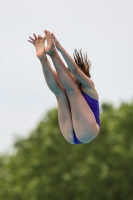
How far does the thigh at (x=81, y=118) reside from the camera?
493 inches

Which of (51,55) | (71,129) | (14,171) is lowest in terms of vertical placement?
(14,171)

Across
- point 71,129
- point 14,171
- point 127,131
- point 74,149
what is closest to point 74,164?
point 74,149

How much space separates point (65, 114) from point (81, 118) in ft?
1.22

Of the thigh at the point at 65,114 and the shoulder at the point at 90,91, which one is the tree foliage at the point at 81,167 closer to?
the thigh at the point at 65,114

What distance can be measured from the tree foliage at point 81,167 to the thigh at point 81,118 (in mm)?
27851

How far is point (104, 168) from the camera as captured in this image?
41406 mm

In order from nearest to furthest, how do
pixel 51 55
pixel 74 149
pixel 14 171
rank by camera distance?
1. pixel 51 55
2. pixel 74 149
3. pixel 14 171

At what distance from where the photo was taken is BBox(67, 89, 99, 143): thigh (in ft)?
41.1

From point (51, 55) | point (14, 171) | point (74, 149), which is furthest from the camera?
point (14, 171)

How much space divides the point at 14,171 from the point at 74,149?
23.1 ft

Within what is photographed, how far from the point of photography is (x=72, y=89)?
12.4 metres

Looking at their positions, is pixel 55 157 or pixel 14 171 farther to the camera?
pixel 14 171

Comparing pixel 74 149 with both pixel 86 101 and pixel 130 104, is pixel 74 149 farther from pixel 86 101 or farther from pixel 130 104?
pixel 86 101

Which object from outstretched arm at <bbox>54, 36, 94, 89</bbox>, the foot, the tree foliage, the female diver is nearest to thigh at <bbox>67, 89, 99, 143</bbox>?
the female diver
